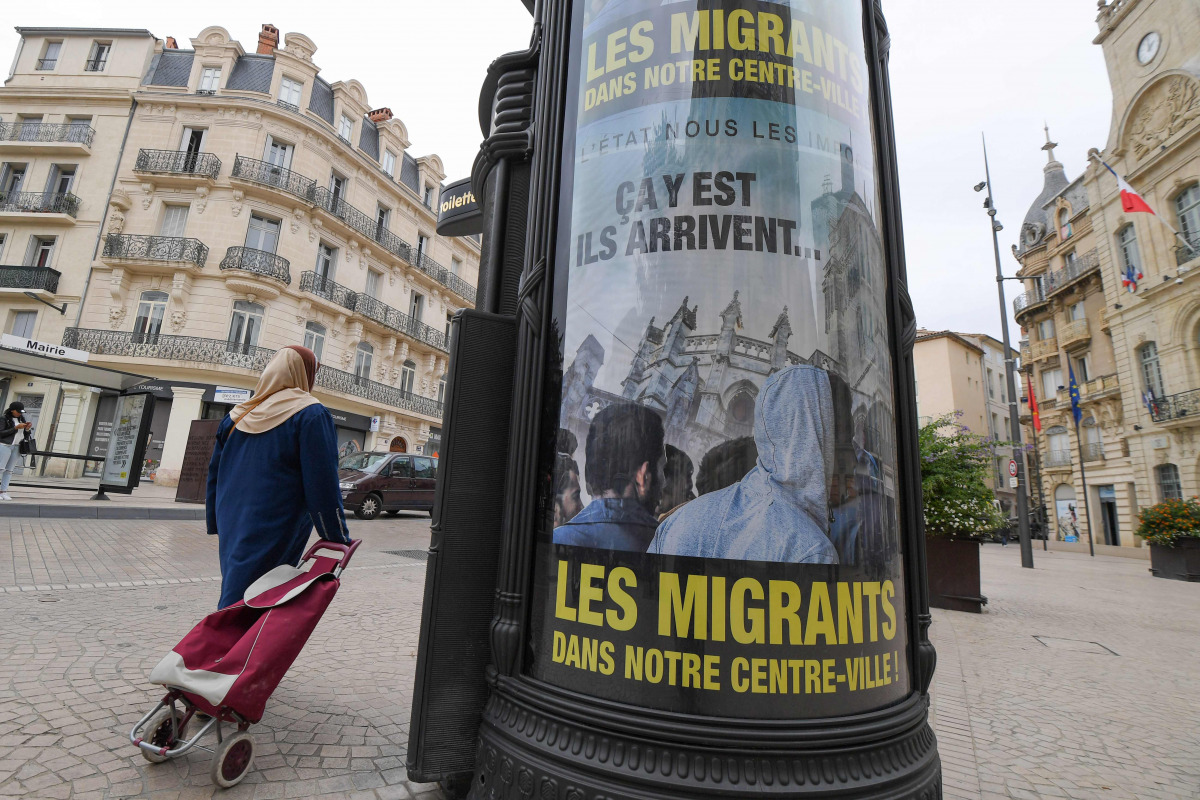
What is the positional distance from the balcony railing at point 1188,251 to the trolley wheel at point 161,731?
29345 mm

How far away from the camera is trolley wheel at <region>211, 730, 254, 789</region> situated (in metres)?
2.07

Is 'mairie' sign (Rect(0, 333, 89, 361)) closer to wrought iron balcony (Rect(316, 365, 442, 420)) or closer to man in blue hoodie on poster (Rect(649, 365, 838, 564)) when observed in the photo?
wrought iron balcony (Rect(316, 365, 442, 420))

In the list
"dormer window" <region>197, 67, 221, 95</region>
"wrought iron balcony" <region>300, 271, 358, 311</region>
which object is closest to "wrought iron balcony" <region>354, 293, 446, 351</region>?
"wrought iron balcony" <region>300, 271, 358, 311</region>

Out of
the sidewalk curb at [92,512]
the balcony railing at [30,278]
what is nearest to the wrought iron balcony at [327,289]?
the balcony railing at [30,278]

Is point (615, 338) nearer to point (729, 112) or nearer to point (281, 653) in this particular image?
point (729, 112)

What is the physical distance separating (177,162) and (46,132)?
7.24 metres

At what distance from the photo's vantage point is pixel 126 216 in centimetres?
2402

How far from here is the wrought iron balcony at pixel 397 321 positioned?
27.3 meters

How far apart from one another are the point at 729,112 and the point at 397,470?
14553mm

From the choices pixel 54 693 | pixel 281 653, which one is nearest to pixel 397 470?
pixel 54 693

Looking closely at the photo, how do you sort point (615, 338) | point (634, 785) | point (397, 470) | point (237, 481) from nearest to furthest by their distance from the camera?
point (634, 785)
point (615, 338)
point (237, 481)
point (397, 470)

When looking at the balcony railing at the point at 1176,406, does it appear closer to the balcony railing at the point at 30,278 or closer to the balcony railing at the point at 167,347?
the balcony railing at the point at 167,347

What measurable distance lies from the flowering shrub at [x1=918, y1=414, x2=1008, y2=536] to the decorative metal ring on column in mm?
5552

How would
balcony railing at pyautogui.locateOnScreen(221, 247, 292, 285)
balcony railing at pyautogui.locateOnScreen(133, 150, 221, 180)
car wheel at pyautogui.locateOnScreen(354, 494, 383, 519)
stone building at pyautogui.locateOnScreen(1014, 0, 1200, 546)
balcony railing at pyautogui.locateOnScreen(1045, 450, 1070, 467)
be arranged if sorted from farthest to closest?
balcony railing at pyautogui.locateOnScreen(1045, 450, 1070, 467)
balcony railing at pyautogui.locateOnScreen(133, 150, 221, 180)
balcony railing at pyautogui.locateOnScreen(221, 247, 292, 285)
stone building at pyautogui.locateOnScreen(1014, 0, 1200, 546)
car wheel at pyautogui.locateOnScreen(354, 494, 383, 519)
